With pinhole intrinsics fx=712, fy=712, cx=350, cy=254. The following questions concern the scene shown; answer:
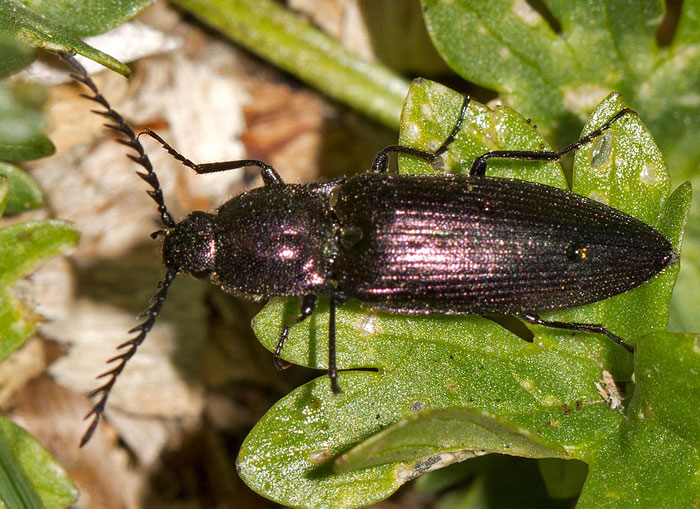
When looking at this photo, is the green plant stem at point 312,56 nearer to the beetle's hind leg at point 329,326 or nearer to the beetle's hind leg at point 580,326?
the beetle's hind leg at point 329,326

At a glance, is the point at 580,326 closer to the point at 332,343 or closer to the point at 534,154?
the point at 534,154

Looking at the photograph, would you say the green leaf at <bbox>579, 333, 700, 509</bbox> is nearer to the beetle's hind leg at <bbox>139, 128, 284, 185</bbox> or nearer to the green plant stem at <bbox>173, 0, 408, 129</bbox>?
the beetle's hind leg at <bbox>139, 128, 284, 185</bbox>

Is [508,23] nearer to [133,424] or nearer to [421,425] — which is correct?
[421,425]

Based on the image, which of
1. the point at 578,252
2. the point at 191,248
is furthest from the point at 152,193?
the point at 578,252

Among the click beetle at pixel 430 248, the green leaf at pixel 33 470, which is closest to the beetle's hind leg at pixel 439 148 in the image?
the click beetle at pixel 430 248

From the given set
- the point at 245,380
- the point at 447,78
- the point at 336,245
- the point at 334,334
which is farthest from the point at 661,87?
the point at 245,380

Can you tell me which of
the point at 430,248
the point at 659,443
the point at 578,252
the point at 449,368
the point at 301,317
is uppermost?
the point at 578,252
